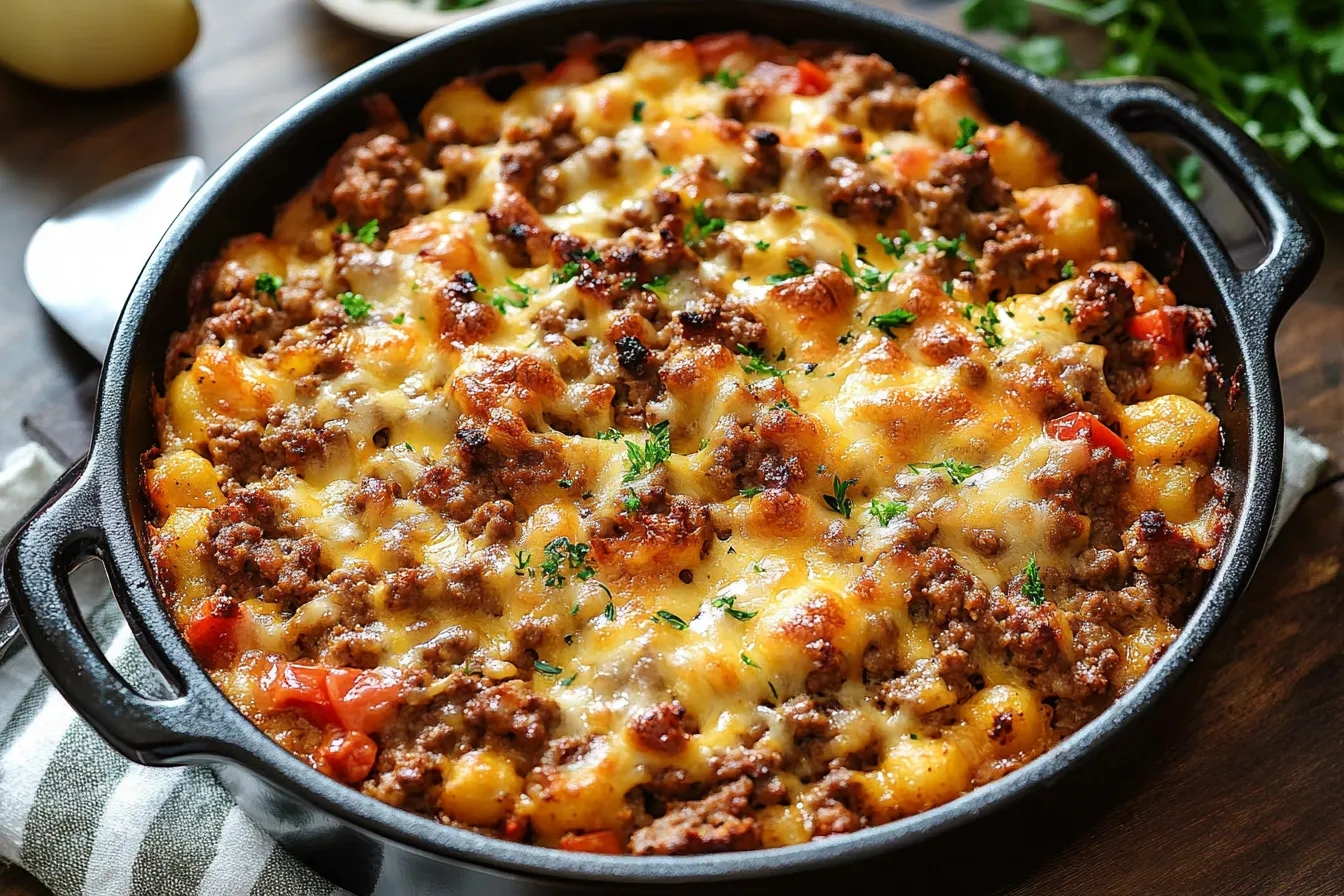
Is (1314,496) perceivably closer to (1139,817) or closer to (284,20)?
(1139,817)

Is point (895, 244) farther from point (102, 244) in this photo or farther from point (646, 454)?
point (102, 244)

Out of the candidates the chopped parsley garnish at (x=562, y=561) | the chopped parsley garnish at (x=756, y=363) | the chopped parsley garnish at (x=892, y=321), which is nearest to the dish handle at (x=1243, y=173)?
the chopped parsley garnish at (x=892, y=321)

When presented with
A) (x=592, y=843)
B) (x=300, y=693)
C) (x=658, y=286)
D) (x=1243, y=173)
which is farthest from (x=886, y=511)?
(x=1243, y=173)

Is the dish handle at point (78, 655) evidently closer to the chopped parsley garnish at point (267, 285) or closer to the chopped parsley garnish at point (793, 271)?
the chopped parsley garnish at point (267, 285)

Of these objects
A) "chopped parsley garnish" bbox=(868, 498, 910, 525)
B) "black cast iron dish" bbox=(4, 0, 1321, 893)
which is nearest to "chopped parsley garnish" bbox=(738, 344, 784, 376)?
"chopped parsley garnish" bbox=(868, 498, 910, 525)

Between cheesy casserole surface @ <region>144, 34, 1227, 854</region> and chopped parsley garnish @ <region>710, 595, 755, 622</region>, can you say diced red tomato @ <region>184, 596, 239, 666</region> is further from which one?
chopped parsley garnish @ <region>710, 595, 755, 622</region>
